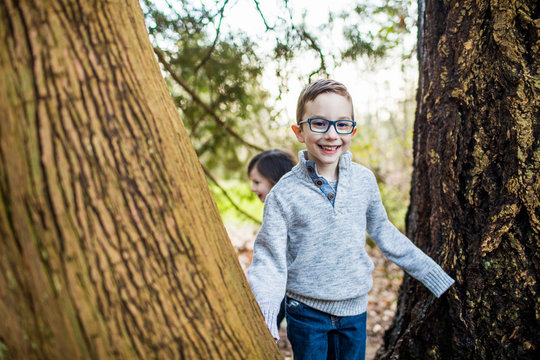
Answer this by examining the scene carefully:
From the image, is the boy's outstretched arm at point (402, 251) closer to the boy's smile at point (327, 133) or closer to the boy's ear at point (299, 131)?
the boy's smile at point (327, 133)

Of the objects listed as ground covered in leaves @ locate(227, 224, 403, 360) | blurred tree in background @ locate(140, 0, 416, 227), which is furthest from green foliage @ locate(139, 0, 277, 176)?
ground covered in leaves @ locate(227, 224, 403, 360)

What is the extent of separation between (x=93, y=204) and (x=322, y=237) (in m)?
1.21

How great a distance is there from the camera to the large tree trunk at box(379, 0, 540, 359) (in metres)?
1.92

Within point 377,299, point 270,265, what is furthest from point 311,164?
point 377,299

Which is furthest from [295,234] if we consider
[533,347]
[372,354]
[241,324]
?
[372,354]

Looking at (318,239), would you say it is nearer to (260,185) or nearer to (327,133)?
(327,133)

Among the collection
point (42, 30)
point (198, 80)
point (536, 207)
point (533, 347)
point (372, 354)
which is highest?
point (198, 80)

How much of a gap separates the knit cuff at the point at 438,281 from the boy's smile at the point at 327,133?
0.86m

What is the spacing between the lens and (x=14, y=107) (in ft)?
3.33

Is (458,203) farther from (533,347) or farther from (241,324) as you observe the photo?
(241,324)

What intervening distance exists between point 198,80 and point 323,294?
3186 mm

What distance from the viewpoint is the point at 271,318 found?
1693 mm

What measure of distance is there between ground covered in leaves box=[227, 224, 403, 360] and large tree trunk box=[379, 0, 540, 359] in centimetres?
162

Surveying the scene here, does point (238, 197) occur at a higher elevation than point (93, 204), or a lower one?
higher
